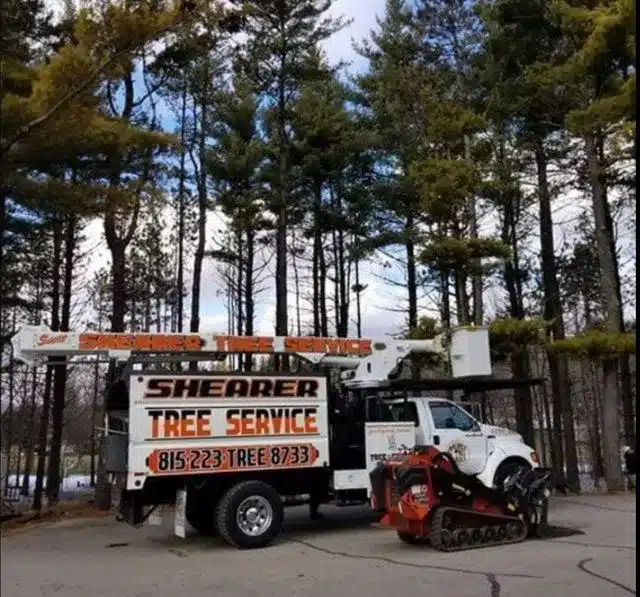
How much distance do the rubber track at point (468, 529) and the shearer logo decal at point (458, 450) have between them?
1.75 metres

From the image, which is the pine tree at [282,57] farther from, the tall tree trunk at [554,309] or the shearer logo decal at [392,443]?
the shearer logo decal at [392,443]

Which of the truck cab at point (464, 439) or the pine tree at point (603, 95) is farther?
the pine tree at point (603, 95)

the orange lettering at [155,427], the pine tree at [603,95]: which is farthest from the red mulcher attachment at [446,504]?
the pine tree at [603,95]

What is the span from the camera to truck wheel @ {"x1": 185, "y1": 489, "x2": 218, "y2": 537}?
34.0ft

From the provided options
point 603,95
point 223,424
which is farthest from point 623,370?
point 223,424

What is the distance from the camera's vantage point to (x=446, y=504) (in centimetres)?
938

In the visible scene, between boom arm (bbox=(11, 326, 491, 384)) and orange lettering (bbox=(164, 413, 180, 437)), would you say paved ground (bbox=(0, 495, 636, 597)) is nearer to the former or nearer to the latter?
orange lettering (bbox=(164, 413, 180, 437))

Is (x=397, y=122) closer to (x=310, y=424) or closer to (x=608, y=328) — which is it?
(x=608, y=328)

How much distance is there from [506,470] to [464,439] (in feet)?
2.69

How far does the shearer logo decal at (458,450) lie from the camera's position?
1140 centimetres

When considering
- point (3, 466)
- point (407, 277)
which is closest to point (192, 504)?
point (3, 466)

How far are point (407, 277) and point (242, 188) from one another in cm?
619

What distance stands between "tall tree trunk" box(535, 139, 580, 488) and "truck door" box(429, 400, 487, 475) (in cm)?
837

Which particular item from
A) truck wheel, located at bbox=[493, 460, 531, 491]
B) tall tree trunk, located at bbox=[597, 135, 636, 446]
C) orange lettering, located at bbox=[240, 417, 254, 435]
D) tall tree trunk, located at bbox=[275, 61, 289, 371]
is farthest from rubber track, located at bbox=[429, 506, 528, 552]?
tall tree trunk, located at bbox=[275, 61, 289, 371]
